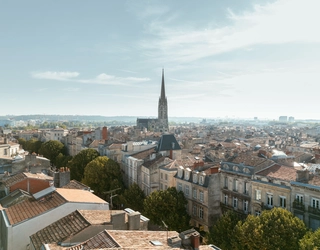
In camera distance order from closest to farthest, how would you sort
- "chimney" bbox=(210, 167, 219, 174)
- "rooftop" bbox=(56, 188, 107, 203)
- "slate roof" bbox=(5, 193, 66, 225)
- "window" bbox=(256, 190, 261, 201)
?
"slate roof" bbox=(5, 193, 66, 225), "rooftop" bbox=(56, 188, 107, 203), "window" bbox=(256, 190, 261, 201), "chimney" bbox=(210, 167, 219, 174)

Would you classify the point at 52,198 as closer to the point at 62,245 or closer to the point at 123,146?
the point at 62,245

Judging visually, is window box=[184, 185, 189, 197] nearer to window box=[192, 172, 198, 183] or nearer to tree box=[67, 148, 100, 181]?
window box=[192, 172, 198, 183]

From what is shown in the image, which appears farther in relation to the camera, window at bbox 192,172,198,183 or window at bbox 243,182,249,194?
window at bbox 192,172,198,183

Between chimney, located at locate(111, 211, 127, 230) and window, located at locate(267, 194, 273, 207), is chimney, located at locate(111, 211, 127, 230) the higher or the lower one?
the higher one

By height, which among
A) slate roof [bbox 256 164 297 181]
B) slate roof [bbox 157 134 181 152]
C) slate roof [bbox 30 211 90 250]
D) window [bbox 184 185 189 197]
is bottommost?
window [bbox 184 185 189 197]

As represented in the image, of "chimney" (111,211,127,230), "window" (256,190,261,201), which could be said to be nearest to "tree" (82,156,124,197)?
"window" (256,190,261,201)

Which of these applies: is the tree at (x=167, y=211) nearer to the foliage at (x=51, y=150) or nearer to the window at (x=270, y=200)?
the window at (x=270, y=200)

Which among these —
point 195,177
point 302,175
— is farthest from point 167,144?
point 302,175

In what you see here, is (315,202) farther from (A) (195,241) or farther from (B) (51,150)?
(B) (51,150)
